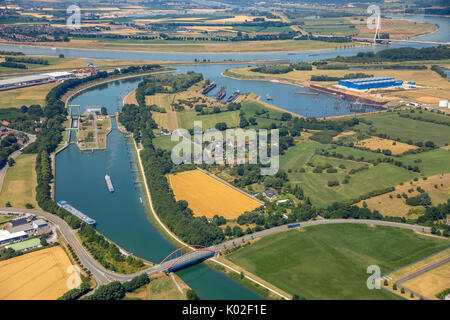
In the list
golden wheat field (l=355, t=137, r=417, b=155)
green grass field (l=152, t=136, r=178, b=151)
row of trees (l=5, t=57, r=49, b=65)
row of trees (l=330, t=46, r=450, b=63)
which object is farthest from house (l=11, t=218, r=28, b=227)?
row of trees (l=330, t=46, r=450, b=63)

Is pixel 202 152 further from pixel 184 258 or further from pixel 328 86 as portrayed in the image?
pixel 328 86

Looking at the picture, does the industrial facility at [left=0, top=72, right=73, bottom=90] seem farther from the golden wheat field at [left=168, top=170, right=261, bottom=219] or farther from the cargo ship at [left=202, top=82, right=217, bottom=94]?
the golden wheat field at [left=168, top=170, right=261, bottom=219]

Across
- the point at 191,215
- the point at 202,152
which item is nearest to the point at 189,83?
the point at 202,152

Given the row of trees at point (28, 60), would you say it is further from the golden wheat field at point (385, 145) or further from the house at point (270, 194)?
the house at point (270, 194)

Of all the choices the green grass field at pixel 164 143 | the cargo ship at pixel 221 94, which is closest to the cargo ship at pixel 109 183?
the green grass field at pixel 164 143

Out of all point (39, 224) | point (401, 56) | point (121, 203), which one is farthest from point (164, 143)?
point (401, 56)

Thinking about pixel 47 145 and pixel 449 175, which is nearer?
pixel 449 175
